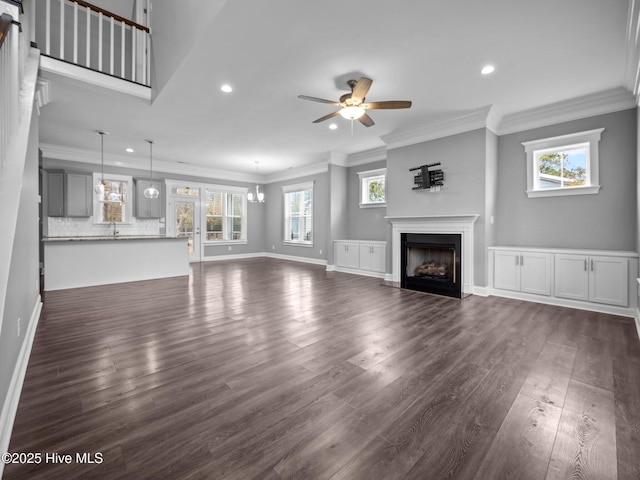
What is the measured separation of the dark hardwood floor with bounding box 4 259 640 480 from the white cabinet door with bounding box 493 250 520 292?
36.4 inches

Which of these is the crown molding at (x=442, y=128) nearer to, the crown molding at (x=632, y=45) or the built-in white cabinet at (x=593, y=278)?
the crown molding at (x=632, y=45)

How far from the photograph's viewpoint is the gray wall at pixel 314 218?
333 inches

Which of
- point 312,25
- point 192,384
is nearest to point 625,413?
point 192,384

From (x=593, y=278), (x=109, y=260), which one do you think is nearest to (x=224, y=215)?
(x=109, y=260)

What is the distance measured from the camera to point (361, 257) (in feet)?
23.2

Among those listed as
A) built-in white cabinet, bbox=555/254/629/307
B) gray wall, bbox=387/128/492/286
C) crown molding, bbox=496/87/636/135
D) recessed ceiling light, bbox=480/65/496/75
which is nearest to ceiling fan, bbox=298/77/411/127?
recessed ceiling light, bbox=480/65/496/75

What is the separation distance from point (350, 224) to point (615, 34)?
5804 millimetres

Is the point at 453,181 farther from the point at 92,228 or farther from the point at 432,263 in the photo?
the point at 92,228

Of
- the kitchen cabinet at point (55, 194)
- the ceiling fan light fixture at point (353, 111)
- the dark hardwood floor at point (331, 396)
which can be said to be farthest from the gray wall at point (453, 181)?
the kitchen cabinet at point (55, 194)

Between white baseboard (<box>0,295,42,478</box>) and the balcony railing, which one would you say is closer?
white baseboard (<box>0,295,42,478</box>)

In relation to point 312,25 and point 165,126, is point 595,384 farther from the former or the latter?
point 165,126

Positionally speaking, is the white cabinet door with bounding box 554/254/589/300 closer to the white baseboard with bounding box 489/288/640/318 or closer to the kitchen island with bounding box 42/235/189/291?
the white baseboard with bounding box 489/288/640/318

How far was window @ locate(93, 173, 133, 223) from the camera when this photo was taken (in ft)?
24.3

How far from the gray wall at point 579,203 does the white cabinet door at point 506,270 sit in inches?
16.4
